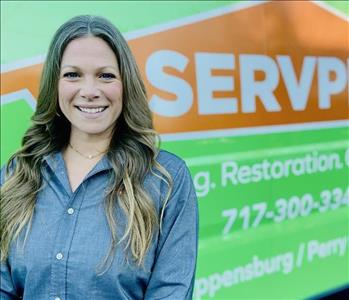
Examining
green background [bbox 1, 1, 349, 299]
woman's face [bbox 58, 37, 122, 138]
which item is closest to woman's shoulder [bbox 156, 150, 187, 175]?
woman's face [bbox 58, 37, 122, 138]

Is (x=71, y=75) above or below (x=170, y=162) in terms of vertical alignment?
above

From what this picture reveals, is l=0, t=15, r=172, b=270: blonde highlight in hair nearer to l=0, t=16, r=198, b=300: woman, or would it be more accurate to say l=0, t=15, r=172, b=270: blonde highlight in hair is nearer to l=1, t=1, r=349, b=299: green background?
l=0, t=16, r=198, b=300: woman

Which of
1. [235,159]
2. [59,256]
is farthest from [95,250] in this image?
[235,159]

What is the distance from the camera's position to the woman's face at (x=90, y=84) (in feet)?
4.61

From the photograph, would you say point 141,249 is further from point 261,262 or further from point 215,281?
point 261,262

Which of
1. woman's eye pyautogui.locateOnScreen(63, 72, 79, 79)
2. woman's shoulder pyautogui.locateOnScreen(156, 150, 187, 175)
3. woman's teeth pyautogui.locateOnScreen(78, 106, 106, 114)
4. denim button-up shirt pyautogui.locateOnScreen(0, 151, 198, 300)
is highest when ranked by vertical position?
woman's eye pyautogui.locateOnScreen(63, 72, 79, 79)

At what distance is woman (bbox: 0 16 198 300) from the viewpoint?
4.50ft

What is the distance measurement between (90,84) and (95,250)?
383 millimetres

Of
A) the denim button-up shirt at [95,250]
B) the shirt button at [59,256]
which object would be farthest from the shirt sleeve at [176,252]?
the shirt button at [59,256]

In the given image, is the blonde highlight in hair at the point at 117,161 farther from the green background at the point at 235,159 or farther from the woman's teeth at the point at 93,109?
the green background at the point at 235,159

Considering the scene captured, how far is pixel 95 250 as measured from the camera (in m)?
1.37

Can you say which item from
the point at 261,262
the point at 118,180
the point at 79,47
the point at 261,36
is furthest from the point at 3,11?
the point at 261,262

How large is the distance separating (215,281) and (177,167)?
103cm

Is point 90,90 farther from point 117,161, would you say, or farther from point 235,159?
point 235,159
